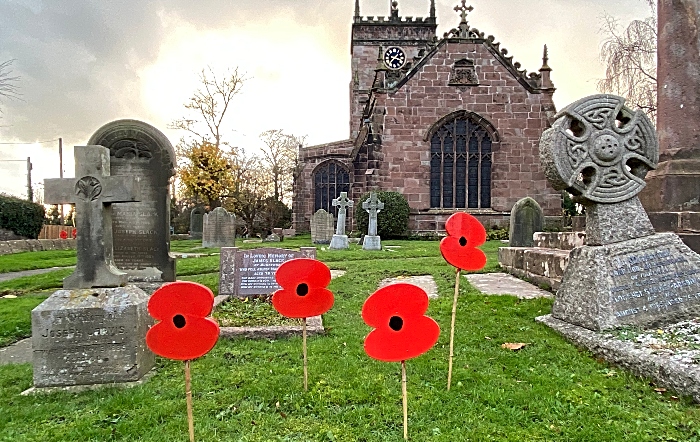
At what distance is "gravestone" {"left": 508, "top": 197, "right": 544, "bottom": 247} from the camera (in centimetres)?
1062

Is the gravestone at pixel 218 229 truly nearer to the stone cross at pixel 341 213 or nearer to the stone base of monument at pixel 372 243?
the stone cross at pixel 341 213

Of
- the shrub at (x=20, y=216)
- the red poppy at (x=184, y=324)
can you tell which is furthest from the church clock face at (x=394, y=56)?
the red poppy at (x=184, y=324)

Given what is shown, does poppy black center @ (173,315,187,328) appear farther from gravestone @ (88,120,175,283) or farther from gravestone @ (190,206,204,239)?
gravestone @ (190,206,204,239)

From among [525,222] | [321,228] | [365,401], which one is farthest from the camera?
[321,228]

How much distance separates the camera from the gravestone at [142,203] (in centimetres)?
723

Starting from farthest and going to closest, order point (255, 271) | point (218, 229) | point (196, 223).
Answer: point (196, 223) → point (218, 229) → point (255, 271)

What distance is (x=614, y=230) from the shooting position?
4.70 metres

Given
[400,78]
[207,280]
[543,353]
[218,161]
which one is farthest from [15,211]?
[543,353]

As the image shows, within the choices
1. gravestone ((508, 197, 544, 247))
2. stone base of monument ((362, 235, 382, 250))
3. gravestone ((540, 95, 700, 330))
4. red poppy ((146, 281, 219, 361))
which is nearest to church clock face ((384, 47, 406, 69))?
stone base of monument ((362, 235, 382, 250))

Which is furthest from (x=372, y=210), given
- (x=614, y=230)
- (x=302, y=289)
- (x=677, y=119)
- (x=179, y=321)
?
(x=179, y=321)

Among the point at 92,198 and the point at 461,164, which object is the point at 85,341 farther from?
the point at 461,164

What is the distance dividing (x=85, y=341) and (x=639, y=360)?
430 cm

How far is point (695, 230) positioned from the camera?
5699 mm

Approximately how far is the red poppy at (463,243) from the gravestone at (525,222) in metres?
7.26
